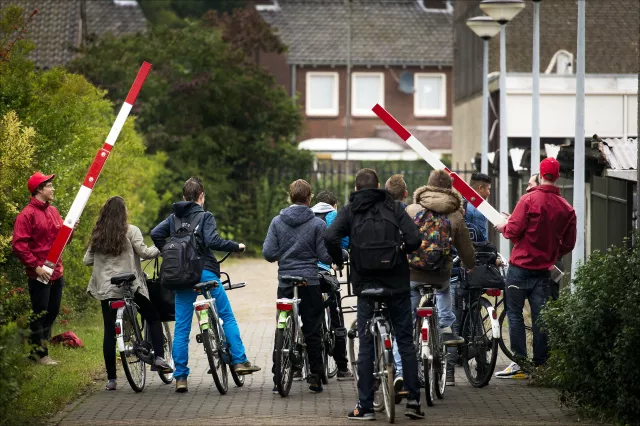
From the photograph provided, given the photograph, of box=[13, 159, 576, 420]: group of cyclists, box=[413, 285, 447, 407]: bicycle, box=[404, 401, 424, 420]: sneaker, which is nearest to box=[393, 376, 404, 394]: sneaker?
box=[13, 159, 576, 420]: group of cyclists

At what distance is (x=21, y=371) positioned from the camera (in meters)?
7.59

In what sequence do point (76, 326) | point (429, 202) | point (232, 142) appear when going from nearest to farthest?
point (429, 202) < point (76, 326) < point (232, 142)

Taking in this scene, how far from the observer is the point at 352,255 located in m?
8.69

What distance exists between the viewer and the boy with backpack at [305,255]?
10.0 metres

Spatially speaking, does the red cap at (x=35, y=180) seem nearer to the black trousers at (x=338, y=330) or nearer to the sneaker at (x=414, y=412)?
the black trousers at (x=338, y=330)

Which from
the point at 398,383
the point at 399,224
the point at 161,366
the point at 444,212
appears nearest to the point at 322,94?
the point at 161,366

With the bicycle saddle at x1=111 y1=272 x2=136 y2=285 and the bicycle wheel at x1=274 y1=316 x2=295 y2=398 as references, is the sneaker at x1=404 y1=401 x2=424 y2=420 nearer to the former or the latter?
the bicycle wheel at x1=274 y1=316 x2=295 y2=398

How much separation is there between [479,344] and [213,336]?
7.39 ft

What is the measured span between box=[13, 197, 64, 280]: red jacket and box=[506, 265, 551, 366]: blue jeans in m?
4.18

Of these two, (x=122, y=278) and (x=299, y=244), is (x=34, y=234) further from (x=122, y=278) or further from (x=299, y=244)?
(x=299, y=244)

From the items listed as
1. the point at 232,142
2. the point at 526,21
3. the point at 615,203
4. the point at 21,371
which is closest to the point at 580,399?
the point at 21,371

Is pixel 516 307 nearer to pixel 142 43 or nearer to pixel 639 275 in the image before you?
pixel 639 275

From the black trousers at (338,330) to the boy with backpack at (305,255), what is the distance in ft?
2.11

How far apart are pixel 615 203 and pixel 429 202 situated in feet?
14.9
